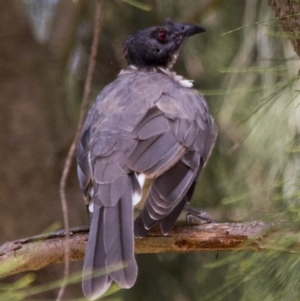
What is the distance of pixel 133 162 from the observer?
135 inches

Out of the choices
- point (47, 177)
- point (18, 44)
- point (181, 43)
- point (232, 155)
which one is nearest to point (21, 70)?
point (18, 44)

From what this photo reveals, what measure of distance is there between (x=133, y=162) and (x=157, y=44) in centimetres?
144

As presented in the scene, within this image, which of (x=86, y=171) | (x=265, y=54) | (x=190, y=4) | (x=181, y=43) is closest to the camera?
(x=86, y=171)

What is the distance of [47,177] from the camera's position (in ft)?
15.9

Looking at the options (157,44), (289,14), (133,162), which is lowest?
(133,162)

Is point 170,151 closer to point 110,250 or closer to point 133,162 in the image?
point 133,162

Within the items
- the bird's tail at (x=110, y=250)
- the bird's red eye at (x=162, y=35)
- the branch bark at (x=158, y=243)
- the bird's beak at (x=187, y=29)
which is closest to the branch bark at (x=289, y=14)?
the branch bark at (x=158, y=243)

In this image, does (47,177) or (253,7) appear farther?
(47,177)

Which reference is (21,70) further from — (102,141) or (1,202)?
(102,141)

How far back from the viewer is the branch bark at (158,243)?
115 inches

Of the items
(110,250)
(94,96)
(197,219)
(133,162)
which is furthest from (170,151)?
(94,96)

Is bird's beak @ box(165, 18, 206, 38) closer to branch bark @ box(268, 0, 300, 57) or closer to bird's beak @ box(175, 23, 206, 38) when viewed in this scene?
bird's beak @ box(175, 23, 206, 38)

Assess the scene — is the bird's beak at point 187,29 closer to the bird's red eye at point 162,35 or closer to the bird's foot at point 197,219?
the bird's red eye at point 162,35

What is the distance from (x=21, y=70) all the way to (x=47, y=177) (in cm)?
82
